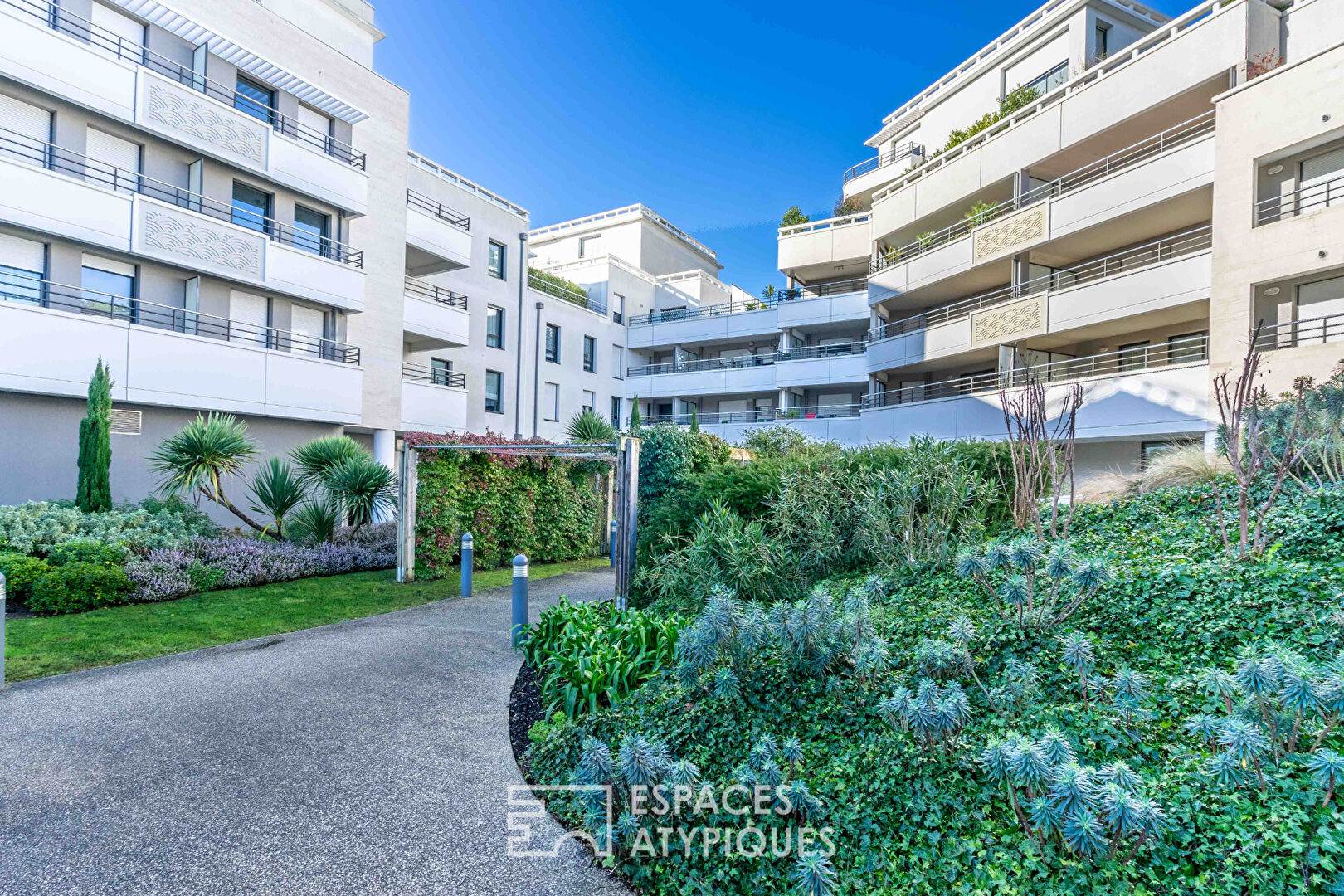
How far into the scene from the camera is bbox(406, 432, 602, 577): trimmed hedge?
11953mm

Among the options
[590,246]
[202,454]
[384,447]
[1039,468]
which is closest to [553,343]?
[590,246]

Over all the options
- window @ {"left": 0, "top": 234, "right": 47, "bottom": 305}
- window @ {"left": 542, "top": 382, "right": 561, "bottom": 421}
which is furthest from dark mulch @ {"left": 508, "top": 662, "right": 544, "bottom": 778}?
window @ {"left": 542, "top": 382, "right": 561, "bottom": 421}

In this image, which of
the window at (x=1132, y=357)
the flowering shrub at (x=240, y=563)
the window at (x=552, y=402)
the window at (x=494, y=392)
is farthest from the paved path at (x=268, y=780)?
the window at (x=552, y=402)

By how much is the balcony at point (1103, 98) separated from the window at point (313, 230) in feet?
60.7

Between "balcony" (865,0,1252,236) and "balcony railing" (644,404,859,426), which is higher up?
"balcony" (865,0,1252,236)

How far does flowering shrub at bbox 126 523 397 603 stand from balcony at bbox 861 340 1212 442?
10088 mm

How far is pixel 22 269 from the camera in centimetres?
1357

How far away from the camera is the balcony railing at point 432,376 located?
22734 millimetres

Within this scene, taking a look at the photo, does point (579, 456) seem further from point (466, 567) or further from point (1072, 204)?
point (1072, 204)

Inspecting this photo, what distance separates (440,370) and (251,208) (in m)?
8.06

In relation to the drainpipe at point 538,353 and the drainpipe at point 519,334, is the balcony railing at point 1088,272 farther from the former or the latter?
the drainpipe at point 519,334

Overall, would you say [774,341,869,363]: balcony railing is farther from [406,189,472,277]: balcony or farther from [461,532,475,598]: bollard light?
[461,532,475,598]: bollard light

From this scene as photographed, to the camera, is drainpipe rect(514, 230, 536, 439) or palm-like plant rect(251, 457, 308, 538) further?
drainpipe rect(514, 230, 536, 439)

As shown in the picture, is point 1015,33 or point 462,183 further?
point 462,183
